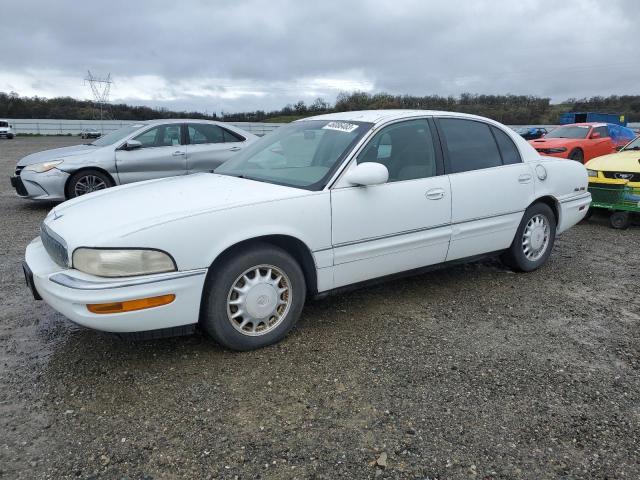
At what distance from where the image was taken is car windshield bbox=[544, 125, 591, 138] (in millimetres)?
13094

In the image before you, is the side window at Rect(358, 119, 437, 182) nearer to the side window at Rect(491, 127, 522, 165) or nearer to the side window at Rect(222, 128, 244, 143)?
the side window at Rect(491, 127, 522, 165)

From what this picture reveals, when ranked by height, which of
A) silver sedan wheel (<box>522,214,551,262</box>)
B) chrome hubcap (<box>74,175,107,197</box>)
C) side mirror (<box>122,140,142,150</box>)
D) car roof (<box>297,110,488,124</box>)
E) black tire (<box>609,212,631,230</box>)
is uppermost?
car roof (<box>297,110,488,124</box>)

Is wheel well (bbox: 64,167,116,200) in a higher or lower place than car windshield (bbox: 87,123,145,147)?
lower

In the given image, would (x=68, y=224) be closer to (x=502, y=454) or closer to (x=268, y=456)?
(x=268, y=456)

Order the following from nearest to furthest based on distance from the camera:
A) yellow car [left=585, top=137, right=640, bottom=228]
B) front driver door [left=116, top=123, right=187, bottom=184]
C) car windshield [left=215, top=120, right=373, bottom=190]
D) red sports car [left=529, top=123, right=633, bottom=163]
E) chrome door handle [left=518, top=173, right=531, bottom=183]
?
car windshield [left=215, top=120, right=373, bottom=190], chrome door handle [left=518, top=173, right=531, bottom=183], yellow car [left=585, top=137, right=640, bottom=228], front driver door [left=116, top=123, right=187, bottom=184], red sports car [left=529, top=123, right=633, bottom=163]

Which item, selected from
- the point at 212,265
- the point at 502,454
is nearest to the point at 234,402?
the point at 212,265

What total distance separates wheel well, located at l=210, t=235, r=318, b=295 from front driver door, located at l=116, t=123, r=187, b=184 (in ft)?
17.6

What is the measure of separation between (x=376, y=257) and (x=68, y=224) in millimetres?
2036

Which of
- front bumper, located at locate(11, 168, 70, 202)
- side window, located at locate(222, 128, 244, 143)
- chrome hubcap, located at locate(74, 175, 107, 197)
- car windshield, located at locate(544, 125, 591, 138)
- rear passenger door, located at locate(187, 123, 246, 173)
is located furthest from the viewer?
car windshield, located at locate(544, 125, 591, 138)

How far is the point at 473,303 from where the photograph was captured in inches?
160

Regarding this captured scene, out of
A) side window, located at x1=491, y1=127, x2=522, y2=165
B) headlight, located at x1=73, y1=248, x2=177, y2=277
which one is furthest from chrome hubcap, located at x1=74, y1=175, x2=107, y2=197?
side window, located at x1=491, y1=127, x2=522, y2=165

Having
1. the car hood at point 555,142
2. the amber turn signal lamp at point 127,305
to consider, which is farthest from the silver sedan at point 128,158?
the car hood at point 555,142

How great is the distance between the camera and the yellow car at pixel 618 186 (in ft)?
22.3

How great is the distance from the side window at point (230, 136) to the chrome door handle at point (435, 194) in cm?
559
